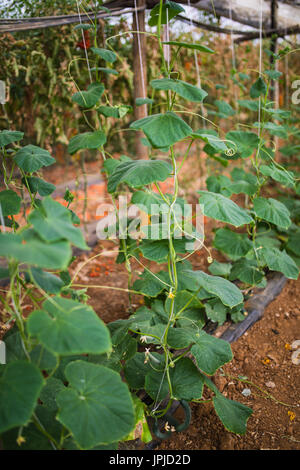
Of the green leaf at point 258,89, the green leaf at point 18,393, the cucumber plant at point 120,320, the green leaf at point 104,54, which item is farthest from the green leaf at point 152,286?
the green leaf at point 258,89

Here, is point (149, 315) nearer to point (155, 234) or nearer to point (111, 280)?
point (155, 234)

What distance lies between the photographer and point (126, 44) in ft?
8.38

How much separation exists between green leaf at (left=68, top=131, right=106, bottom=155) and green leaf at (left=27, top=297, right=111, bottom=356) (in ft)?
2.92

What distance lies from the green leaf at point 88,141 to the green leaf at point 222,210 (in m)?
0.55

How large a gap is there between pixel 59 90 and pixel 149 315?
1725 mm

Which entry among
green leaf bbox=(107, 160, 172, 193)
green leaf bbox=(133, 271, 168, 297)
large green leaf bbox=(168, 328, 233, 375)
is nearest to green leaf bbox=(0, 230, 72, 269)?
green leaf bbox=(107, 160, 172, 193)

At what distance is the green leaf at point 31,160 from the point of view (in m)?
1.31

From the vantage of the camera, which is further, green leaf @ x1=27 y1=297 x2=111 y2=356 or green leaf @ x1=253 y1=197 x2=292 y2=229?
green leaf @ x1=253 y1=197 x2=292 y2=229

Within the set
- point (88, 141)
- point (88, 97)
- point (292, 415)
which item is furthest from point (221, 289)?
point (88, 97)

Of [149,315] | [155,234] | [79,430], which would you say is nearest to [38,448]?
[79,430]

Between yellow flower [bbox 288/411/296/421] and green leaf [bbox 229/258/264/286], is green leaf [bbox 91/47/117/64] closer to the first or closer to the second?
green leaf [bbox 229/258/264/286]

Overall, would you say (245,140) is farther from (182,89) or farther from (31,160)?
(31,160)

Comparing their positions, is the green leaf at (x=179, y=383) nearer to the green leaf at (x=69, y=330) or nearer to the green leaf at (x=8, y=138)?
the green leaf at (x=69, y=330)

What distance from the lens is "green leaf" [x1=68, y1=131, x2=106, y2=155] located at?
154 cm
